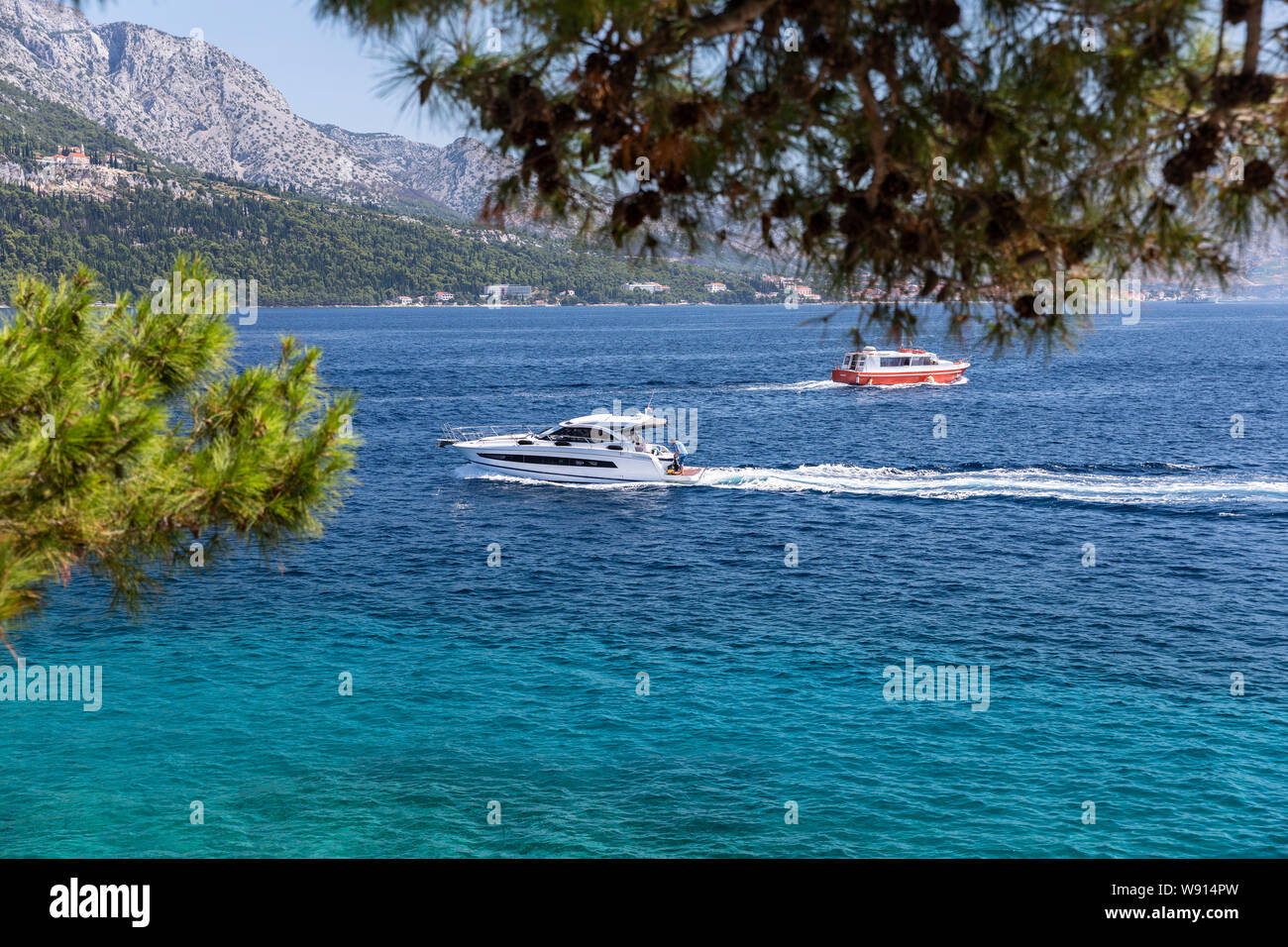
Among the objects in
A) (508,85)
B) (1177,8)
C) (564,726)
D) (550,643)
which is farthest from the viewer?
(550,643)

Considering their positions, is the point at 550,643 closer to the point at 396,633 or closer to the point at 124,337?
the point at 396,633

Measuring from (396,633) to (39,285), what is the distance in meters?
24.4

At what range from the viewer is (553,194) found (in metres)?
6.07

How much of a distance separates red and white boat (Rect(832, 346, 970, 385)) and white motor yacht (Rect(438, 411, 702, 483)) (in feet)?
144

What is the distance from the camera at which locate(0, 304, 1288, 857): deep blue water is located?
22578 millimetres

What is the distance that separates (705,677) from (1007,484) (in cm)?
2920

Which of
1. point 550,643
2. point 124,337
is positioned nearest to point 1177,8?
point 124,337

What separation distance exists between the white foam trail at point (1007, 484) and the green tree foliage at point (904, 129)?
46828 mm

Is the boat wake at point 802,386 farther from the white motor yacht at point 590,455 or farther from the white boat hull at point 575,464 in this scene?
the white boat hull at point 575,464

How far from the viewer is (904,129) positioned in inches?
216

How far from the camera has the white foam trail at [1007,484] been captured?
49.8 meters

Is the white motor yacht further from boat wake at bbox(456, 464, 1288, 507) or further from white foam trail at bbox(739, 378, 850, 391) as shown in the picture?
white foam trail at bbox(739, 378, 850, 391)

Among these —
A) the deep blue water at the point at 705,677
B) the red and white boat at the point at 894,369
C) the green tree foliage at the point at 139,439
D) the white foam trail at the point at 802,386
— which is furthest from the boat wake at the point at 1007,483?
the green tree foliage at the point at 139,439

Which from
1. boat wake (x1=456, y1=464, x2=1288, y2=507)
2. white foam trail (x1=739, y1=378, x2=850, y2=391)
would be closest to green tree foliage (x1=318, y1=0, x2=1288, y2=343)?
boat wake (x1=456, y1=464, x2=1288, y2=507)
